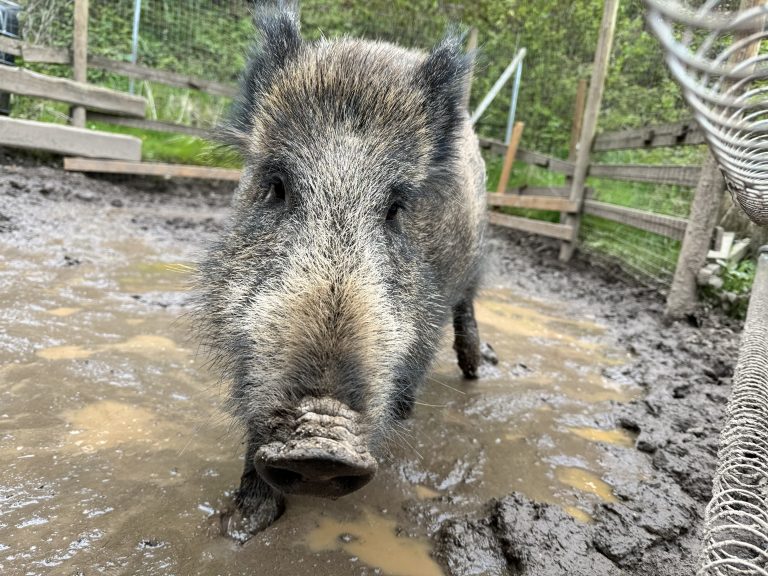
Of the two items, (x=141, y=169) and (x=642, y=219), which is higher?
(x=642, y=219)

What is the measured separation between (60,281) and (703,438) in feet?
14.2

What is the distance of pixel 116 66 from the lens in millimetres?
9102

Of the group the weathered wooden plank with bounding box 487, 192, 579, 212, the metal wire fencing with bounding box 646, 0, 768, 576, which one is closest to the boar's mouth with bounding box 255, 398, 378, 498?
the metal wire fencing with bounding box 646, 0, 768, 576

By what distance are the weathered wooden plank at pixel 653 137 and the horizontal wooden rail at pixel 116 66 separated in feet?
16.7

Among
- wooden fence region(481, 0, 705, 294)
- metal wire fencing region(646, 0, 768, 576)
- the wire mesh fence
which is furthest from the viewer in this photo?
the wire mesh fence

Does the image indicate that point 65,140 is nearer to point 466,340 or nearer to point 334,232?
point 466,340

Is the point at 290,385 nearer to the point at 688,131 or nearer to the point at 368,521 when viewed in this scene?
the point at 368,521

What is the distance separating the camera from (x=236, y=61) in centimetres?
1072

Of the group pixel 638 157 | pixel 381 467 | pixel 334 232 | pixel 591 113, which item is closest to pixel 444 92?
pixel 334 232

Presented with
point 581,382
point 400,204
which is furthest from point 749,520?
point 581,382

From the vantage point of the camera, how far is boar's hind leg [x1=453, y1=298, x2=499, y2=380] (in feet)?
12.1

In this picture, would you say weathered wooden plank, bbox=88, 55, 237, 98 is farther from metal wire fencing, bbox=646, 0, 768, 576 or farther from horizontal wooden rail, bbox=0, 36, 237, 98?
metal wire fencing, bbox=646, 0, 768, 576

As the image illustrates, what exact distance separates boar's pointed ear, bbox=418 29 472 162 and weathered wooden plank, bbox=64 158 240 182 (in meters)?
6.90

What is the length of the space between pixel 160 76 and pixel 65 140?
7.94ft
